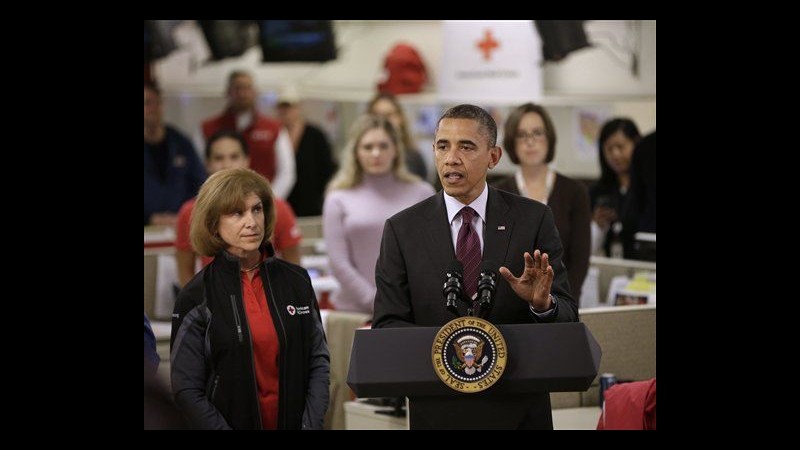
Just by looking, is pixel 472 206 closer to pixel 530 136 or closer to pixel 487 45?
pixel 530 136

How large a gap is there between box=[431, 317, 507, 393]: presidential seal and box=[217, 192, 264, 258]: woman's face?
797mm

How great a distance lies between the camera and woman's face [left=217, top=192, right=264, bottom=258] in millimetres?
4090

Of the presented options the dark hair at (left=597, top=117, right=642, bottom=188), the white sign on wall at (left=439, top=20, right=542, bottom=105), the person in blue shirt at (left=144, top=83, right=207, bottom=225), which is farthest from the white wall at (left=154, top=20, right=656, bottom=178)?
the white sign on wall at (left=439, top=20, right=542, bottom=105)

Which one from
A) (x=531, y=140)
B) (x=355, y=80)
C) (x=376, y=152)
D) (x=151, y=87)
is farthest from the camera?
(x=355, y=80)

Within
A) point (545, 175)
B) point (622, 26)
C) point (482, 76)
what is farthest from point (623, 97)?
point (545, 175)

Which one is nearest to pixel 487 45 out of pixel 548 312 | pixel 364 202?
pixel 364 202

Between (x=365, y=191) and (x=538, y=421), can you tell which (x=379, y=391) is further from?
(x=365, y=191)

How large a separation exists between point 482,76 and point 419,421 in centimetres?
335

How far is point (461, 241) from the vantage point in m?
3.86

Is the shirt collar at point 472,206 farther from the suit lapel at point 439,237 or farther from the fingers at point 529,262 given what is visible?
the fingers at point 529,262

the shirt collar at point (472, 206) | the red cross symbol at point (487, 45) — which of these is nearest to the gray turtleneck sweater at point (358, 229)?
the red cross symbol at point (487, 45)

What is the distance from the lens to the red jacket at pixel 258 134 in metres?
10.9

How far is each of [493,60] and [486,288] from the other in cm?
327
